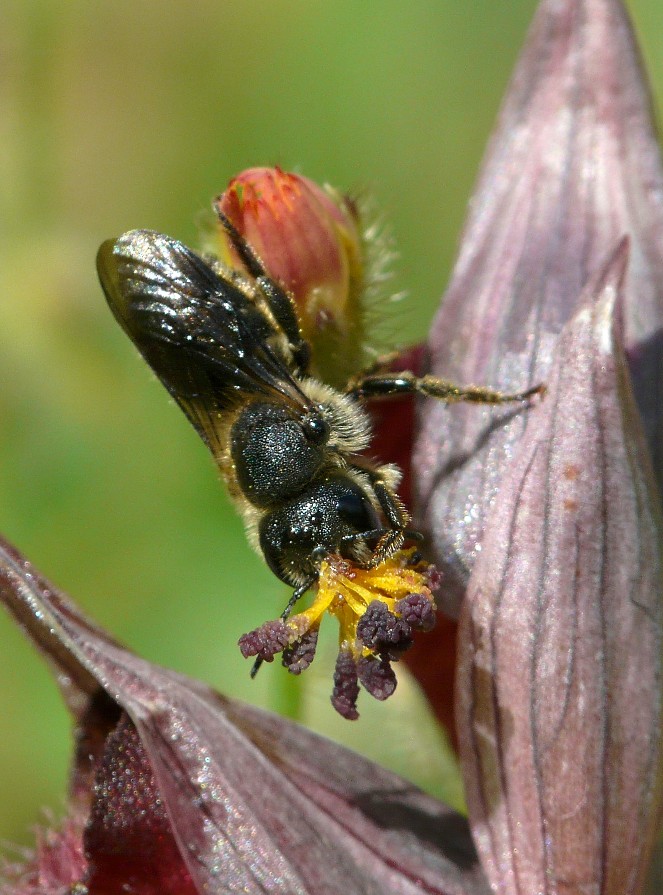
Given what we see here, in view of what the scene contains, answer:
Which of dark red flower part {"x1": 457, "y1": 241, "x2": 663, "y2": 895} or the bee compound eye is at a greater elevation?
the bee compound eye

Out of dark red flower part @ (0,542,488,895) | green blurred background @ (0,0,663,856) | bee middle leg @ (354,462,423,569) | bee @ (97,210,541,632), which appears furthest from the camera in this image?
green blurred background @ (0,0,663,856)

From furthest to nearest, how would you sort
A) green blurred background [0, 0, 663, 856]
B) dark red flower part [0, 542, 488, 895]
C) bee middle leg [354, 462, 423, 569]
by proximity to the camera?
green blurred background [0, 0, 663, 856] → bee middle leg [354, 462, 423, 569] → dark red flower part [0, 542, 488, 895]

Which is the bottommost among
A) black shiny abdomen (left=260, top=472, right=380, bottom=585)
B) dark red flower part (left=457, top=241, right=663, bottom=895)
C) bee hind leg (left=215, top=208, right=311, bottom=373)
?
dark red flower part (left=457, top=241, right=663, bottom=895)

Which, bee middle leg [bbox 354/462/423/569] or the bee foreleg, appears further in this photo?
the bee foreleg

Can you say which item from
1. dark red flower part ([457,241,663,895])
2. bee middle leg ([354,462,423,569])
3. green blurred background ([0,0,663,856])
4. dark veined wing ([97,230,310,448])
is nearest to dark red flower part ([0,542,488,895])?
dark red flower part ([457,241,663,895])

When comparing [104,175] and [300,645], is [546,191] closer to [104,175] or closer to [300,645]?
[300,645]

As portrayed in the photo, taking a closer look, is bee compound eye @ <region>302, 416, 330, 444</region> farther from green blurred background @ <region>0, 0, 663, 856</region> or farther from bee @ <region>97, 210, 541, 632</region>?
green blurred background @ <region>0, 0, 663, 856</region>
